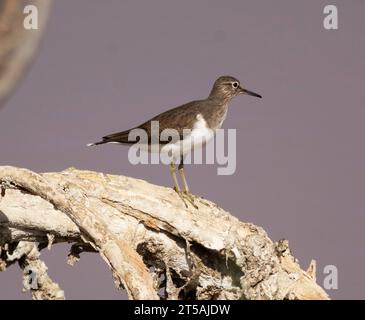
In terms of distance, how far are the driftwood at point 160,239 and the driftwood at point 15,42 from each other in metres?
6.34

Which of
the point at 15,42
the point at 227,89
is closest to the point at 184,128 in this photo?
the point at 227,89

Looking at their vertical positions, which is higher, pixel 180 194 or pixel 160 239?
pixel 180 194

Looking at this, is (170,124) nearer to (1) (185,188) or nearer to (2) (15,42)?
(1) (185,188)

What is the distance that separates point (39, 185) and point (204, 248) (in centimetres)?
330

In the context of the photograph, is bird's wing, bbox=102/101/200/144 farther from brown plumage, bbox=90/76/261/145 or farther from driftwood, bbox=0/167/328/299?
driftwood, bbox=0/167/328/299

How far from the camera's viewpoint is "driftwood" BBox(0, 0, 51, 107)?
1.33m

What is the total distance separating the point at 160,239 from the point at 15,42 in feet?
26.2

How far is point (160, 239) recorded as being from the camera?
9.20 meters

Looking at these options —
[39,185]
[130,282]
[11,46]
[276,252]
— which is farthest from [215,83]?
[11,46]

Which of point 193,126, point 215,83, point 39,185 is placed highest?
point 215,83

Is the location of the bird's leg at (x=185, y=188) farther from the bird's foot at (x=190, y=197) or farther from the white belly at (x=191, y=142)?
the white belly at (x=191, y=142)

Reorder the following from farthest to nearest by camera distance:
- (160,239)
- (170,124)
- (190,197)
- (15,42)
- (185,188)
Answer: (170,124), (185,188), (190,197), (160,239), (15,42)
